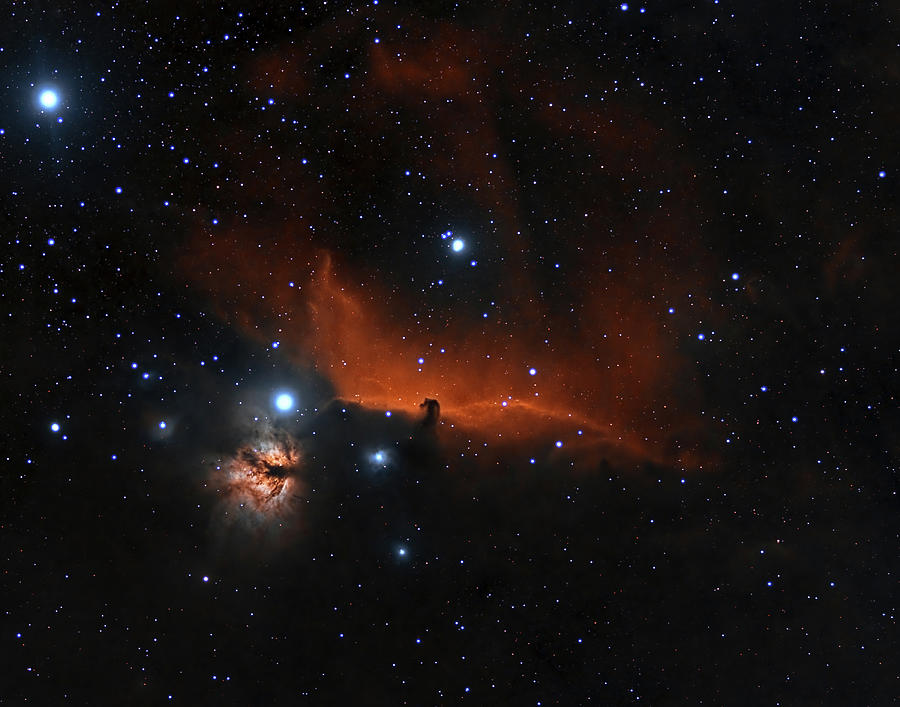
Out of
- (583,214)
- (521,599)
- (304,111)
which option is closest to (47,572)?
(521,599)

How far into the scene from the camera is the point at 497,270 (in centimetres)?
285

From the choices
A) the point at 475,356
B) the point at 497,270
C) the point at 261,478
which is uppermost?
the point at 497,270

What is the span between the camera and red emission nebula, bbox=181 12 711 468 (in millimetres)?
2777

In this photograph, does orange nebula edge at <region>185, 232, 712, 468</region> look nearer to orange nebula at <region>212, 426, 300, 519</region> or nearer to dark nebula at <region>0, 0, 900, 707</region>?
dark nebula at <region>0, 0, 900, 707</region>

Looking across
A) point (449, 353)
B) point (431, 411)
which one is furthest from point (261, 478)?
point (449, 353)

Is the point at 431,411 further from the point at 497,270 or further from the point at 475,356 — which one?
the point at 497,270

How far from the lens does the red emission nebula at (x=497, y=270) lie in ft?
9.11

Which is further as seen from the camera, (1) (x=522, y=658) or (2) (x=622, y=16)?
(1) (x=522, y=658)

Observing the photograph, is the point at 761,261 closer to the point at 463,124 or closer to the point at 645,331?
the point at 645,331

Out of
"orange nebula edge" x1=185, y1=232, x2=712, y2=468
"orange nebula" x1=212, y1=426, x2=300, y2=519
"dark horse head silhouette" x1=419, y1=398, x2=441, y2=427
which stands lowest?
"orange nebula" x1=212, y1=426, x2=300, y2=519

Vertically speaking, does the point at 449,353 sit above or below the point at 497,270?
below

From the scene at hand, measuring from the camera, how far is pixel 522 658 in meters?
2.98

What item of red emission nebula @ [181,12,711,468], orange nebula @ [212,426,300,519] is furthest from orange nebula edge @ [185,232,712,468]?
orange nebula @ [212,426,300,519]

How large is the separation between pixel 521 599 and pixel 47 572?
7.63 ft
